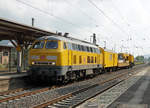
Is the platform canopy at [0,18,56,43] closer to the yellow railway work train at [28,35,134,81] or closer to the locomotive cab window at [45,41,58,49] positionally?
the yellow railway work train at [28,35,134,81]

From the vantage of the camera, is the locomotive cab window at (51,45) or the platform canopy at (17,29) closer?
the locomotive cab window at (51,45)

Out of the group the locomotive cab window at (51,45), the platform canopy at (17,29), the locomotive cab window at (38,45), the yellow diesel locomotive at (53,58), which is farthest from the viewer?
the platform canopy at (17,29)

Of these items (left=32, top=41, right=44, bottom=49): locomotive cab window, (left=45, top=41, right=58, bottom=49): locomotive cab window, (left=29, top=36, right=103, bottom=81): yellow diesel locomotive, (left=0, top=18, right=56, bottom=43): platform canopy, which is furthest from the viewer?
(left=0, top=18, right=56, bottom=43): platform canopy

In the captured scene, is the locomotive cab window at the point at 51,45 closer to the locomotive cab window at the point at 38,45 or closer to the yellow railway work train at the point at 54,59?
the yellow railway work train at the point at 54,59

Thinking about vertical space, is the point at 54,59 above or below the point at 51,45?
below

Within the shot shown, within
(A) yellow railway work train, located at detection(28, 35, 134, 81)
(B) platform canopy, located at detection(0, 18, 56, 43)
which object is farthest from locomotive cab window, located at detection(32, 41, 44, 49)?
(B) platform canopy, located at detection(0, 18, 56, 43)

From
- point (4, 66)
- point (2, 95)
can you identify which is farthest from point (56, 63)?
point (4, 66)

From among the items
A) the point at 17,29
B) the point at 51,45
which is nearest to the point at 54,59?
the point at 51,45

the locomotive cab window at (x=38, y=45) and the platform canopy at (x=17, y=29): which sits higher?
the platform canopy at (x=17, y=29)

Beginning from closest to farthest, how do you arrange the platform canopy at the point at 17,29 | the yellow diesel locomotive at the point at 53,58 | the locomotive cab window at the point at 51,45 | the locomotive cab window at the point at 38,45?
1. the yellow diesel locomotive at the point at 53,58
2. the locomotive cab window at the point at 51,45
3. the locomotive cab window at the point at 38,45
4. the platform canopy at the point at 17,29

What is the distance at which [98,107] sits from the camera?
7996 mm

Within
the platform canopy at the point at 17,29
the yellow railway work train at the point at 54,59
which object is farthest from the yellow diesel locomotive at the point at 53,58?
the platform canopy at the point at 17,29

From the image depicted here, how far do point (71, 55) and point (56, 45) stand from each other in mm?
1739

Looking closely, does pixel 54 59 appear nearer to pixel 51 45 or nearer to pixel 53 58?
pixel 53 58
